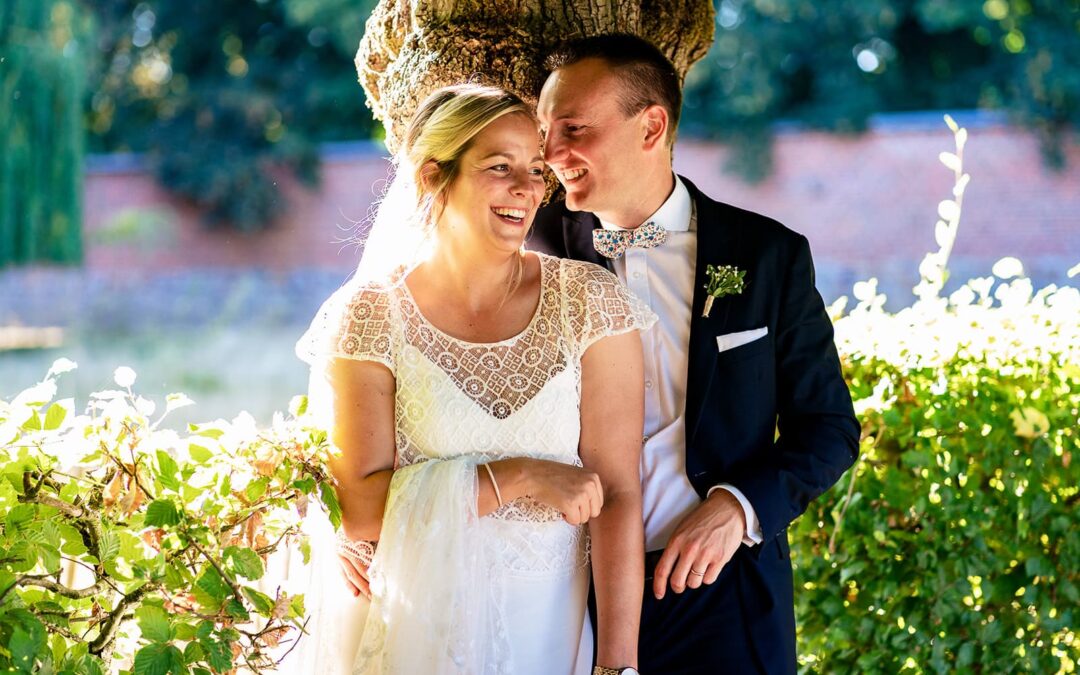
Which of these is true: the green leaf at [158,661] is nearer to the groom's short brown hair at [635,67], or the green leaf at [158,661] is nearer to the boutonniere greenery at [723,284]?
the boutonniere greenery at [723,284]

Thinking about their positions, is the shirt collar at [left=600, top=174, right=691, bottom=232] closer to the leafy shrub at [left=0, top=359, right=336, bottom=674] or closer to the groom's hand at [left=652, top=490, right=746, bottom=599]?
the groom's hand at [left=652, top=490, right=746, bottom=599]

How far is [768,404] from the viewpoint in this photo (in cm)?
278

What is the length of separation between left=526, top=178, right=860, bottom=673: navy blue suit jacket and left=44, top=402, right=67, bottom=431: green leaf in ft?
4.28

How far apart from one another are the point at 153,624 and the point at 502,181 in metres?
1.13

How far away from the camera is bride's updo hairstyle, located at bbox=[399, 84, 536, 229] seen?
264 centimetres

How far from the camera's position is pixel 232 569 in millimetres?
2428

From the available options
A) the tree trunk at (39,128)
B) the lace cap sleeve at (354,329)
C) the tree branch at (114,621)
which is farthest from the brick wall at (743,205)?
the tree branch at (114,621)

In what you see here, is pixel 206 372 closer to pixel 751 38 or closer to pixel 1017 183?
pixel 751 38

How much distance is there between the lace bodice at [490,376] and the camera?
258 cm

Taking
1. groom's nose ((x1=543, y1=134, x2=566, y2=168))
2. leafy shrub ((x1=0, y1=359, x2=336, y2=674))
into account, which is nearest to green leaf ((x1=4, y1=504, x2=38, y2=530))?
leafy shrub ((x1=0, y1=359, x2=336, y2=674))

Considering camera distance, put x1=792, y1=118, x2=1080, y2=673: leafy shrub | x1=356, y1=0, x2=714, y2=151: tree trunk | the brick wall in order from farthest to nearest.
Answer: the brick wall → x1=792, y1=118, x2=1080, y2=673: leafy shrub → x1=356, y1=0, x2=714, y2=151: tree trunk

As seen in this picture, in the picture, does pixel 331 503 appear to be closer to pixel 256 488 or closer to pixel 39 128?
pixel 256 488

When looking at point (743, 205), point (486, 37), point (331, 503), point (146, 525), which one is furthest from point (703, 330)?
point (743, 205)

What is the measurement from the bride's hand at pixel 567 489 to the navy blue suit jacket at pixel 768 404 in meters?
0.32
